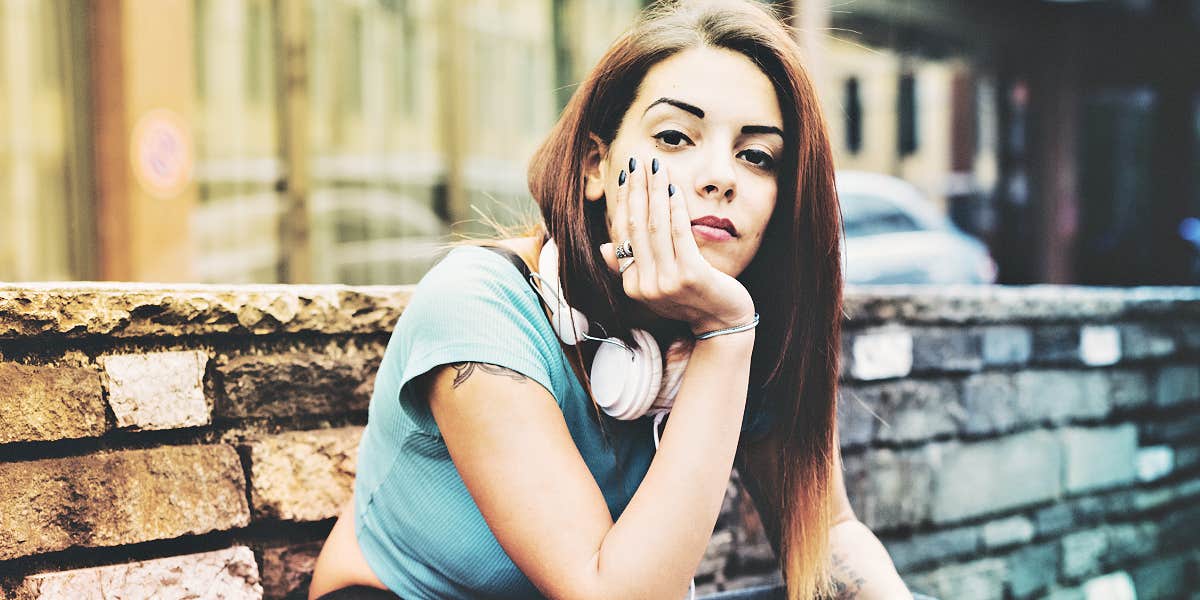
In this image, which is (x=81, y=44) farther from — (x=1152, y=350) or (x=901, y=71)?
(x=901, y=71)

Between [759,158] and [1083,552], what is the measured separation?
10.4 ft

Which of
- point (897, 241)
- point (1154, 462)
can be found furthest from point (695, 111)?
point (897, 241)

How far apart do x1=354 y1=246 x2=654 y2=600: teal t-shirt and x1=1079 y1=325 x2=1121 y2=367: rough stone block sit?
3050 millimetres

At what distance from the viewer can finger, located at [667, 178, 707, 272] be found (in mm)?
1793

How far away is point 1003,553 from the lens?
4.08 m

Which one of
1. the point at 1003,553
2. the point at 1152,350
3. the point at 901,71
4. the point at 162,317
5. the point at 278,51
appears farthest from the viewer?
Answer: the point at 901,71

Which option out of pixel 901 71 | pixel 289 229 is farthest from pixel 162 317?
pixel 901 71

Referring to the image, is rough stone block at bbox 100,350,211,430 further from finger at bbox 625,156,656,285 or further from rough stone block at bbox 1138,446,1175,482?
rough stone block at bbox 1138,446,1175,482

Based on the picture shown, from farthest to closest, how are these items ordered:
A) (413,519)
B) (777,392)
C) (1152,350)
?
1. (1152,350)
2. (777,392)
3. (413,519)

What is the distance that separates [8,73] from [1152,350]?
204 inches

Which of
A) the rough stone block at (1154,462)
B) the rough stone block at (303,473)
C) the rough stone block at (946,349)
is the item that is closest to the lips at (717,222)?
the rough stone block at (303,473)

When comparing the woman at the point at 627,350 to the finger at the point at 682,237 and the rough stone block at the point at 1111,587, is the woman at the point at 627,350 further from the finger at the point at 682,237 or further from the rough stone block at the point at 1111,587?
the rough stone block at the point at 1111,587

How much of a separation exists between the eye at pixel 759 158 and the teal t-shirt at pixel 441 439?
470 mm

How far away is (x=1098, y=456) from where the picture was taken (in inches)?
179
